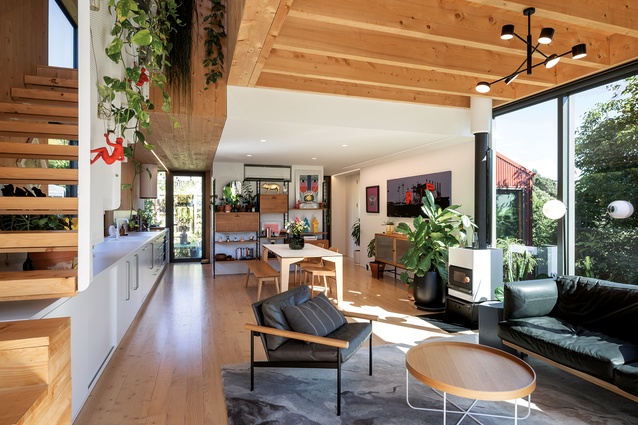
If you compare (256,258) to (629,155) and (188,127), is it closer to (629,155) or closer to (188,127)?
(188,127)

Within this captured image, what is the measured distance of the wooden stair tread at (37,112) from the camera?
277cm

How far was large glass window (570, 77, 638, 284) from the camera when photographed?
11.7ft

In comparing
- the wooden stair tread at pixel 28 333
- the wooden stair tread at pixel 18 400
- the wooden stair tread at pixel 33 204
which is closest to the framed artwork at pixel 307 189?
the wooden stair tread at pixel 33 204

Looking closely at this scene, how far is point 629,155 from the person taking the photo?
356 cm

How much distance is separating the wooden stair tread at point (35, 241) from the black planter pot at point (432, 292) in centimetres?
442

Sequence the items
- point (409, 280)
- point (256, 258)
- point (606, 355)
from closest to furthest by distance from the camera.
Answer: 1. point (606, 355)
2. point (409, 280)
3. point (256, 258)

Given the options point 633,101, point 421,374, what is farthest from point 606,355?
point 633,101

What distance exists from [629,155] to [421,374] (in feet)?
10.0

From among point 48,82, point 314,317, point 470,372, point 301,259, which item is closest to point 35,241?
point 314,317

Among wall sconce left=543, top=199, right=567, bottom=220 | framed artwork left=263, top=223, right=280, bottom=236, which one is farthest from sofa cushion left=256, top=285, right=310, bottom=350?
framed artwork left=263, top=223, right=280, bottom=236

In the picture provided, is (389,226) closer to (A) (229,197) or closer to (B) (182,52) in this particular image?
(A) (229,197)

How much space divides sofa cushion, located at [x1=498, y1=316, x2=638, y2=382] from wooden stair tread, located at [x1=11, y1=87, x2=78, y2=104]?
429cm

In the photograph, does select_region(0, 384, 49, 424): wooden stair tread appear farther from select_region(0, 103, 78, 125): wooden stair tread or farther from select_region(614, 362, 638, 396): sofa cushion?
select_region(614, 362, 638, 396): sofa cushion

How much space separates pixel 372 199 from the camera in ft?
28.9
